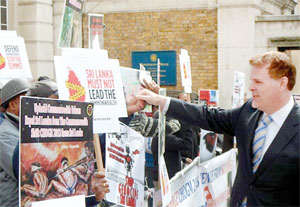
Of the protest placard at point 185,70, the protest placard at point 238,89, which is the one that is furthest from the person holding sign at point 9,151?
the protest placard at point 238,89

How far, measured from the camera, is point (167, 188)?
432 cm

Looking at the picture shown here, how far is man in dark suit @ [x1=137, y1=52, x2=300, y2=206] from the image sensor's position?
141 inches

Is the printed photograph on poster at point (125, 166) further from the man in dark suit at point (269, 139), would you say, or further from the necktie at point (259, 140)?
the necktie at point (259, 140)

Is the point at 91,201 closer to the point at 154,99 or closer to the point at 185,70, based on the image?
the point at 154,99

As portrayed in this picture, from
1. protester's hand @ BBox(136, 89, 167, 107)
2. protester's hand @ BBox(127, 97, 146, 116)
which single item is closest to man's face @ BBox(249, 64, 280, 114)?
protester's hand @ BBox(136, 89, 167, 107)

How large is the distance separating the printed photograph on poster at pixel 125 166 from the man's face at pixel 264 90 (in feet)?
4.19

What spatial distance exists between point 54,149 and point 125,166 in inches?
40.4

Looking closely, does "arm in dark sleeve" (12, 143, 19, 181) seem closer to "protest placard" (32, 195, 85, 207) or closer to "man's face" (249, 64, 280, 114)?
"protest placard" (32, 195, 85, 207)

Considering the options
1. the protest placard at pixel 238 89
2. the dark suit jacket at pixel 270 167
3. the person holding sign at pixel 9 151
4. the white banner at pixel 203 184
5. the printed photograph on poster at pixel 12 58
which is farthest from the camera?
the protest placard at pixel 238 89

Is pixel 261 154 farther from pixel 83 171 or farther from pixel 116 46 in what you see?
pixel 116 46

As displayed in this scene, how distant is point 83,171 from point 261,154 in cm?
123

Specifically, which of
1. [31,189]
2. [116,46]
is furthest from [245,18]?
[31,189]

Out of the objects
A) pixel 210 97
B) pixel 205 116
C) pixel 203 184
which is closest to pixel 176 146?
pixel 203 184

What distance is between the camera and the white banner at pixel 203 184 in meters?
4.71
